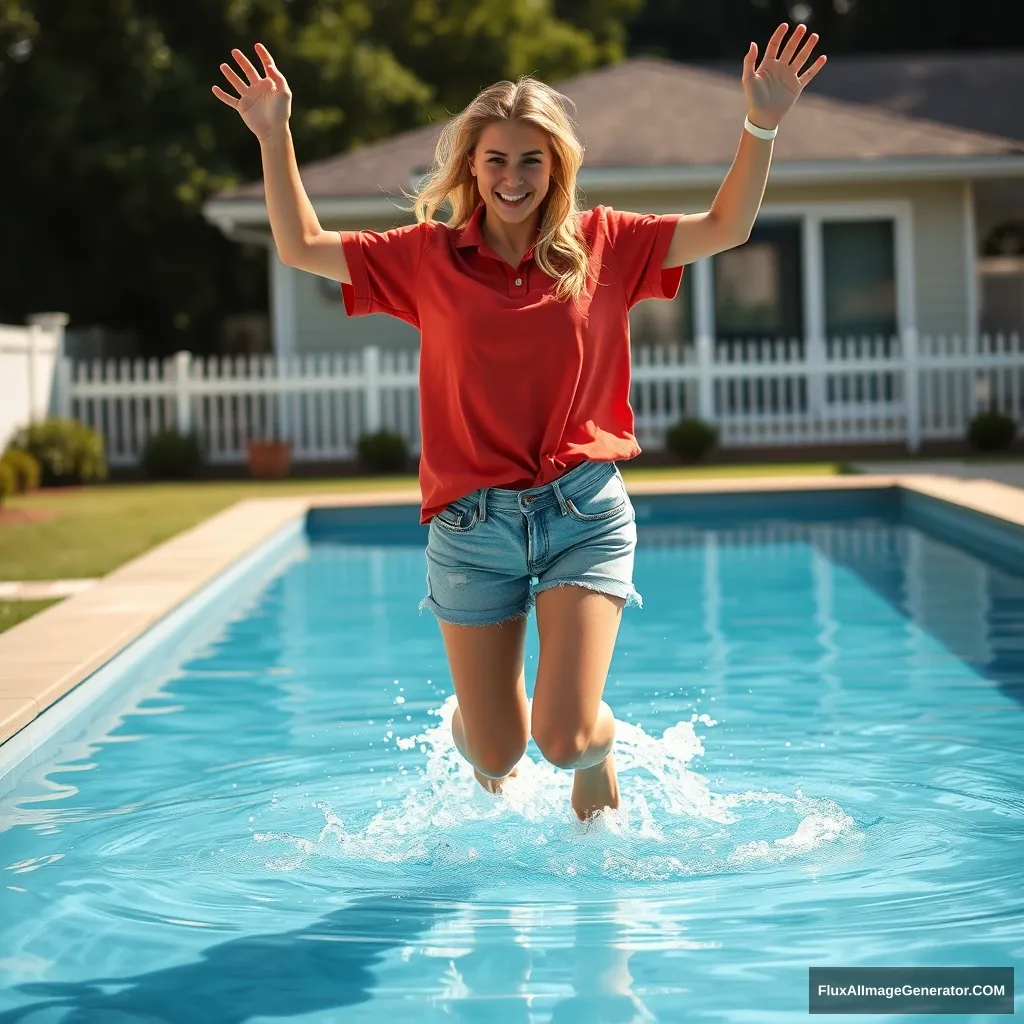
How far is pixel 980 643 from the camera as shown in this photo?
741cm

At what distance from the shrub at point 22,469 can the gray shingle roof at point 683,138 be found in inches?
172

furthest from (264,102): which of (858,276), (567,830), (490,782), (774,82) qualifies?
(858,276)

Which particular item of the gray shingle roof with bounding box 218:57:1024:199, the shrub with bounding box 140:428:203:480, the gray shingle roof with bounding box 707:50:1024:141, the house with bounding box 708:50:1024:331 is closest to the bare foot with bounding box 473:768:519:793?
the shrub with bounding box 140:428:203:480

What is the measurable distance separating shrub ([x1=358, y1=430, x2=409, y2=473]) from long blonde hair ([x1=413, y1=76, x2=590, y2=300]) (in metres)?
13.3

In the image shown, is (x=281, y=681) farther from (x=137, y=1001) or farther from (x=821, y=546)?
(x=821, y=546)

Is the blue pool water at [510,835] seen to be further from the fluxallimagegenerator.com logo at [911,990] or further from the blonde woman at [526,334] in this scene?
the blonde woman at [526,334]

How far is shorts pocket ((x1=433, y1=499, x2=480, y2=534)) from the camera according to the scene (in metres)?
3.80

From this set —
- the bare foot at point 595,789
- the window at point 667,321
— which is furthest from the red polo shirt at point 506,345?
the window at point 667,321

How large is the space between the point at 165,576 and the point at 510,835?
15.2ft

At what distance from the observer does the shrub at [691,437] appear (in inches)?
673

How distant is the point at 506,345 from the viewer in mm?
3691

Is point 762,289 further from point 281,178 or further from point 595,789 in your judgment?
point 281,178

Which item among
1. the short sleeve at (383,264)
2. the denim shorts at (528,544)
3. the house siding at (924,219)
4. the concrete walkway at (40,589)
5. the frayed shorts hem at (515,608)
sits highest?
the house siding at (924,219)

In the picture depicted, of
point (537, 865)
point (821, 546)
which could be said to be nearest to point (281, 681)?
point (537, 865)
